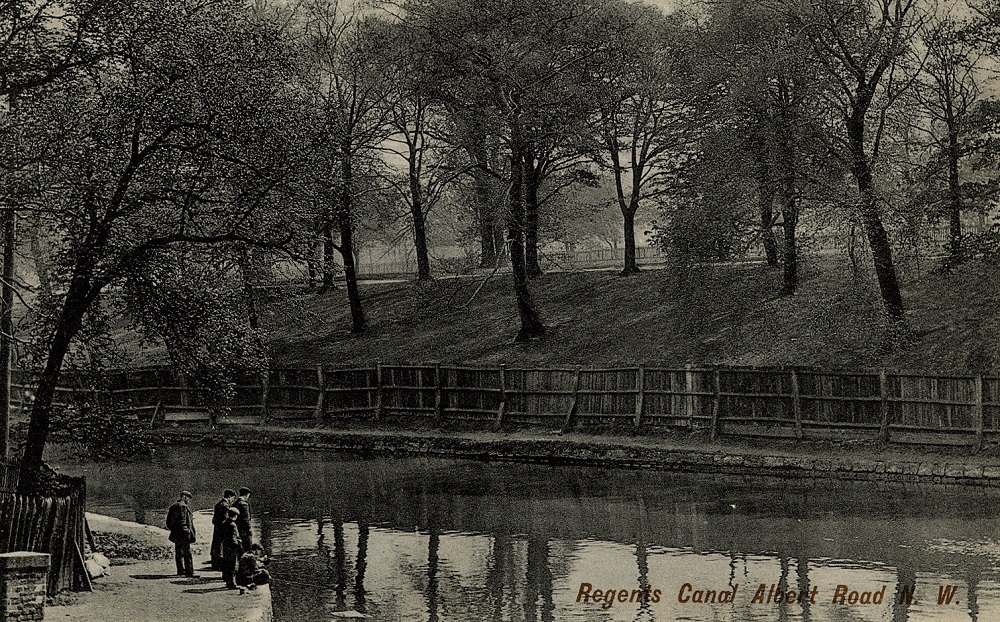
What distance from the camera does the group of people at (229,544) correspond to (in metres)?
13.7

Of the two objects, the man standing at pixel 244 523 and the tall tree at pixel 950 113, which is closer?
the man standing at pixel 244 523

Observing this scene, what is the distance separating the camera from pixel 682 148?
3856 cm

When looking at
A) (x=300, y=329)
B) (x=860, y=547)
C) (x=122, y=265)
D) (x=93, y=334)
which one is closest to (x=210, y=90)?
(x=122, y=265)

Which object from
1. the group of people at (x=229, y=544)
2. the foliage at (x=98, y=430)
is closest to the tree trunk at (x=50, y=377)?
the foliage at (x=98, y=430)

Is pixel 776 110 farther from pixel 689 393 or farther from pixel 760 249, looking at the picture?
pixel 760 249

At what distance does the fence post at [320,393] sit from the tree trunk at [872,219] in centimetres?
1581

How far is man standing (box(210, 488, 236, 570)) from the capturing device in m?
14.4

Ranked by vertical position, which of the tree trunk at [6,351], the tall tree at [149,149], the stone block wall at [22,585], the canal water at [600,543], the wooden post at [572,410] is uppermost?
the tall tree at [149,149]

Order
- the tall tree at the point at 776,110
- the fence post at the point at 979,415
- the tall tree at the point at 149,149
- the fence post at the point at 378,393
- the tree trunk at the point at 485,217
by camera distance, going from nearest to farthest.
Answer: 1. the tall tree at the point at 149,149
2. the fence post at the point at 979,415
3. the tall tree at the point at 776,110
4. the fence post at the point at 378,393
5. the tree trunk at the point at 485,217

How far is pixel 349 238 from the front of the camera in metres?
42.7

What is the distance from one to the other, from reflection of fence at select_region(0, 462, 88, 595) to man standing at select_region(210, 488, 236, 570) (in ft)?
5.22

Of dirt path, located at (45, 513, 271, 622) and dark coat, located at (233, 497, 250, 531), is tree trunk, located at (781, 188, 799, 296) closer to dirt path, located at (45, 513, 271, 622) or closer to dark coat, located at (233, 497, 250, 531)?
dark coat, located at (233, 497, 250, 531)

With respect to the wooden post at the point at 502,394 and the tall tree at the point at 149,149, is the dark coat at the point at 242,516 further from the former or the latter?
the wooden post at the point at 502,394

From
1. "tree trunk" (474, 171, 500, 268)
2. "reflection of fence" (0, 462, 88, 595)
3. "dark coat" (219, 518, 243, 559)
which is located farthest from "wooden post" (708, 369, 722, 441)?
"reflection of fence" (0, 462, 88, 595)
